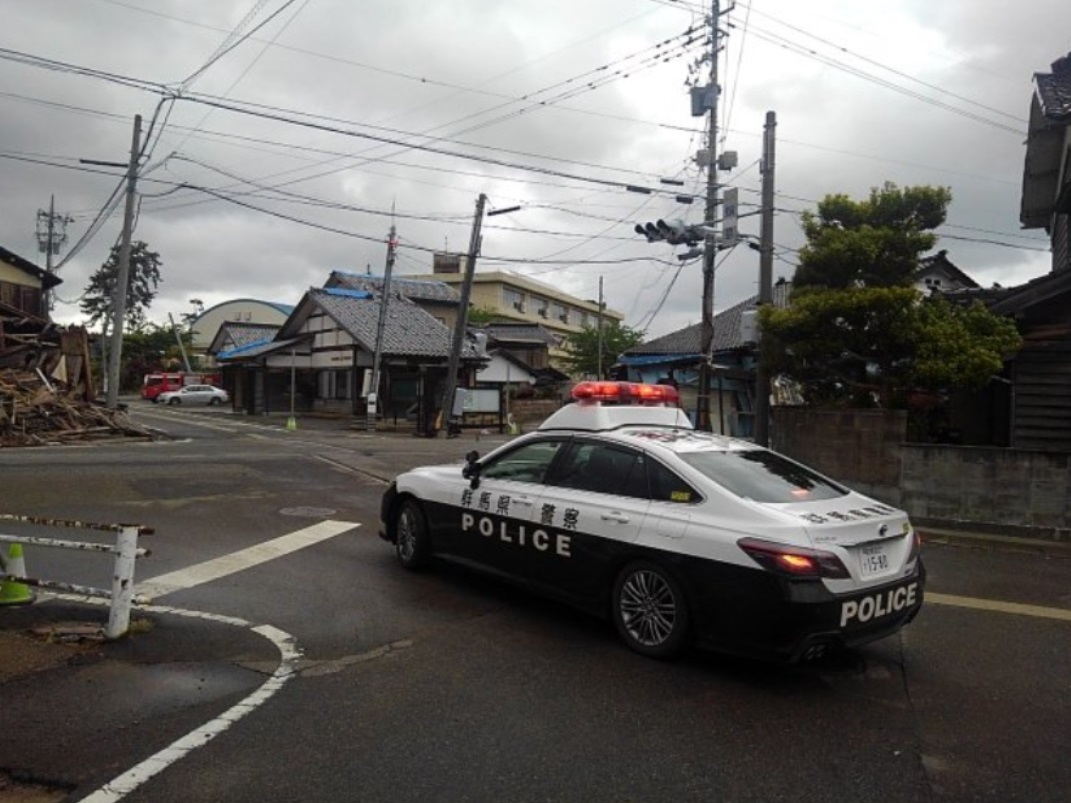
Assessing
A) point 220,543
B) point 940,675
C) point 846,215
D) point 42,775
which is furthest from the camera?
point 846,215

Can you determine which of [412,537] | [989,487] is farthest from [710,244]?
[412,537]

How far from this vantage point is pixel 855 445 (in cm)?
1133

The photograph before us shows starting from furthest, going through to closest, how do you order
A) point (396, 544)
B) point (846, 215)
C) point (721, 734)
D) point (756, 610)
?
1. point (846, 215)
2. point (396, 544)
3. point (756, 610)
4. point (721, 734)

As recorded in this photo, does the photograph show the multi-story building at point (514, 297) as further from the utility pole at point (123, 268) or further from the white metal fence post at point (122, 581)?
the white metal fence post at point (122, 581)

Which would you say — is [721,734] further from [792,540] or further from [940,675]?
[940,675]

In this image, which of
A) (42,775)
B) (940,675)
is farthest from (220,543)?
(940,675)

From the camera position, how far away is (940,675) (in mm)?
4887

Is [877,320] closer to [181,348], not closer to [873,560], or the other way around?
[873,560]

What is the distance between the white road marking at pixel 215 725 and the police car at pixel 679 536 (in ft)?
5.58

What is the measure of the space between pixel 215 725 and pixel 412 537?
3230 millimetres

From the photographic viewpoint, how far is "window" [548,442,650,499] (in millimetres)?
5379

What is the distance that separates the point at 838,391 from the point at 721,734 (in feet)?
30.5

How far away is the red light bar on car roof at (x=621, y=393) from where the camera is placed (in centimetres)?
687

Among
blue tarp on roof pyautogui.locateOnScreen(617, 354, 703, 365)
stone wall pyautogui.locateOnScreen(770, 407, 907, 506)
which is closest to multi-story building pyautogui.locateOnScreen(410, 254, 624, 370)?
blue tarp on roof pyautogui.locateOnScreen(617, 354, 703, 365)
